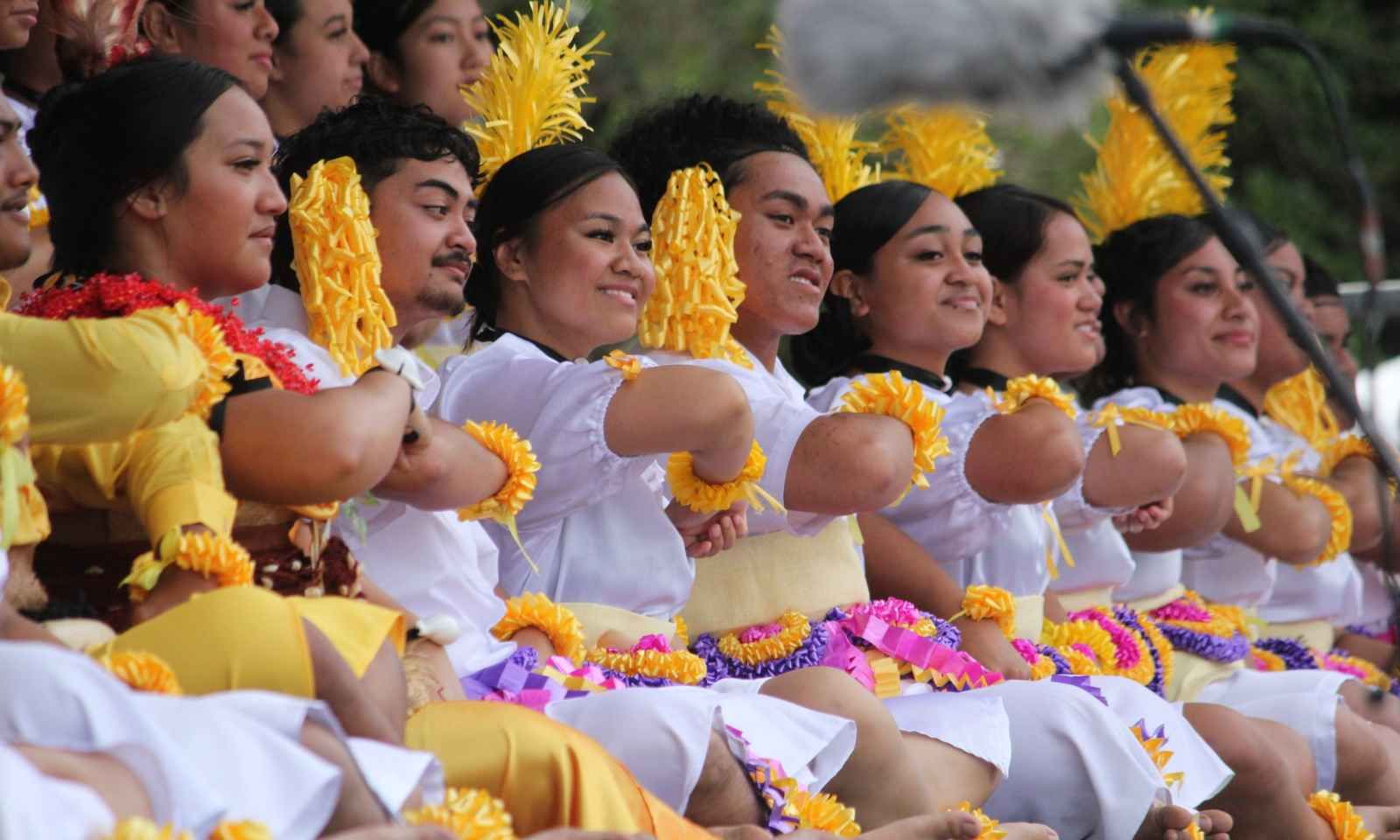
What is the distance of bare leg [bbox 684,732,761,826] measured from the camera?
9.87 feet

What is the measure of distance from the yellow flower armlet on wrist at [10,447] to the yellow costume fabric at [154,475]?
19 cm

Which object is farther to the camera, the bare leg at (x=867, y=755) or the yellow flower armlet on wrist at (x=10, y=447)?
the bare leg at (x=867, y=755)

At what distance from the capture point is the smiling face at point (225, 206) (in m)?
2.95

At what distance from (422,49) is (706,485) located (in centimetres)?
169

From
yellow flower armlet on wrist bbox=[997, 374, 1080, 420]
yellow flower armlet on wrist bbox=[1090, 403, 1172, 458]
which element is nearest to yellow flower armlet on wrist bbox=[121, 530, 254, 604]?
yellow flower armlet on wrist bbox=[997, 374, 1080, 420]

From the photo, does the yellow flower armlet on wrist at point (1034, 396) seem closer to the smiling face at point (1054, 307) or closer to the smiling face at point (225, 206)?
the smiling face at point (1054, 307)

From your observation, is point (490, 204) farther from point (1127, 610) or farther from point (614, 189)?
point (1127, 610)

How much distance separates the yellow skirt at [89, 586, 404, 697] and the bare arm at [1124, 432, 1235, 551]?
107 inches

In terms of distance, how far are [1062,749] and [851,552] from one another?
1.77 ft

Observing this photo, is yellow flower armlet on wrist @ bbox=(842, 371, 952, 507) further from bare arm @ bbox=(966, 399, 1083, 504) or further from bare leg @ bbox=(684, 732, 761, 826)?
bare leg @ bbox=(684, 732, 761, 826)

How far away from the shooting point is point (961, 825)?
3150mm

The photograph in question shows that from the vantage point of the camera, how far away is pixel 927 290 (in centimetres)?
444

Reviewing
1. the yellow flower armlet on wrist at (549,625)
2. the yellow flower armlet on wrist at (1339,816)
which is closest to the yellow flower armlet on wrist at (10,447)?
the yellow flower armlet on wrist at (549,625)

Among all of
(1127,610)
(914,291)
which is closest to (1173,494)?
(1127,610)
